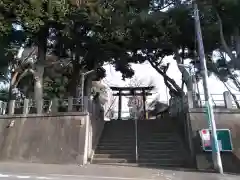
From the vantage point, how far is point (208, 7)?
1438cm

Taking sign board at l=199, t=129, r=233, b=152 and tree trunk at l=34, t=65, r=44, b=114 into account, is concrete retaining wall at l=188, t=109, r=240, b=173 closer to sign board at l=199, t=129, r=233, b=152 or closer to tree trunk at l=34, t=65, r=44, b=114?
sign board at l=199, t=129, r=233, b=152

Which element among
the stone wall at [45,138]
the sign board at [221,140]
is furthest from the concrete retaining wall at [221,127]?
the stone wall at [45,138]

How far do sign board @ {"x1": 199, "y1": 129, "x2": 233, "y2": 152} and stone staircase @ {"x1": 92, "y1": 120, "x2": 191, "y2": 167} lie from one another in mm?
1378

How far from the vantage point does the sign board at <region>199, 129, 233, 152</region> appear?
39.7ft

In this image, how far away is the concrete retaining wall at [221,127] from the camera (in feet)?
39.2

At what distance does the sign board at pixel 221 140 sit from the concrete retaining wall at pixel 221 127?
0.28 metres

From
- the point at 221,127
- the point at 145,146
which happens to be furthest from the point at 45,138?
the point at 221,127

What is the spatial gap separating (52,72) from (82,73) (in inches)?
185

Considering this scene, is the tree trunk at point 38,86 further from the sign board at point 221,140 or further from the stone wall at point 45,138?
the sign board at point 221,140

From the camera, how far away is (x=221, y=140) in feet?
40.1

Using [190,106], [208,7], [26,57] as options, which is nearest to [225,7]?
[208,7]

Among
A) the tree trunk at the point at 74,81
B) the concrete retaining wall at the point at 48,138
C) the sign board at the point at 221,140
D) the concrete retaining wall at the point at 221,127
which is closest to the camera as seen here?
the concrete retaining wall at the point at 221,127

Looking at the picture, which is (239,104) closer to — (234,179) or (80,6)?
(234,179)

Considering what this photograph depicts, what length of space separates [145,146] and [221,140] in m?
4.02
